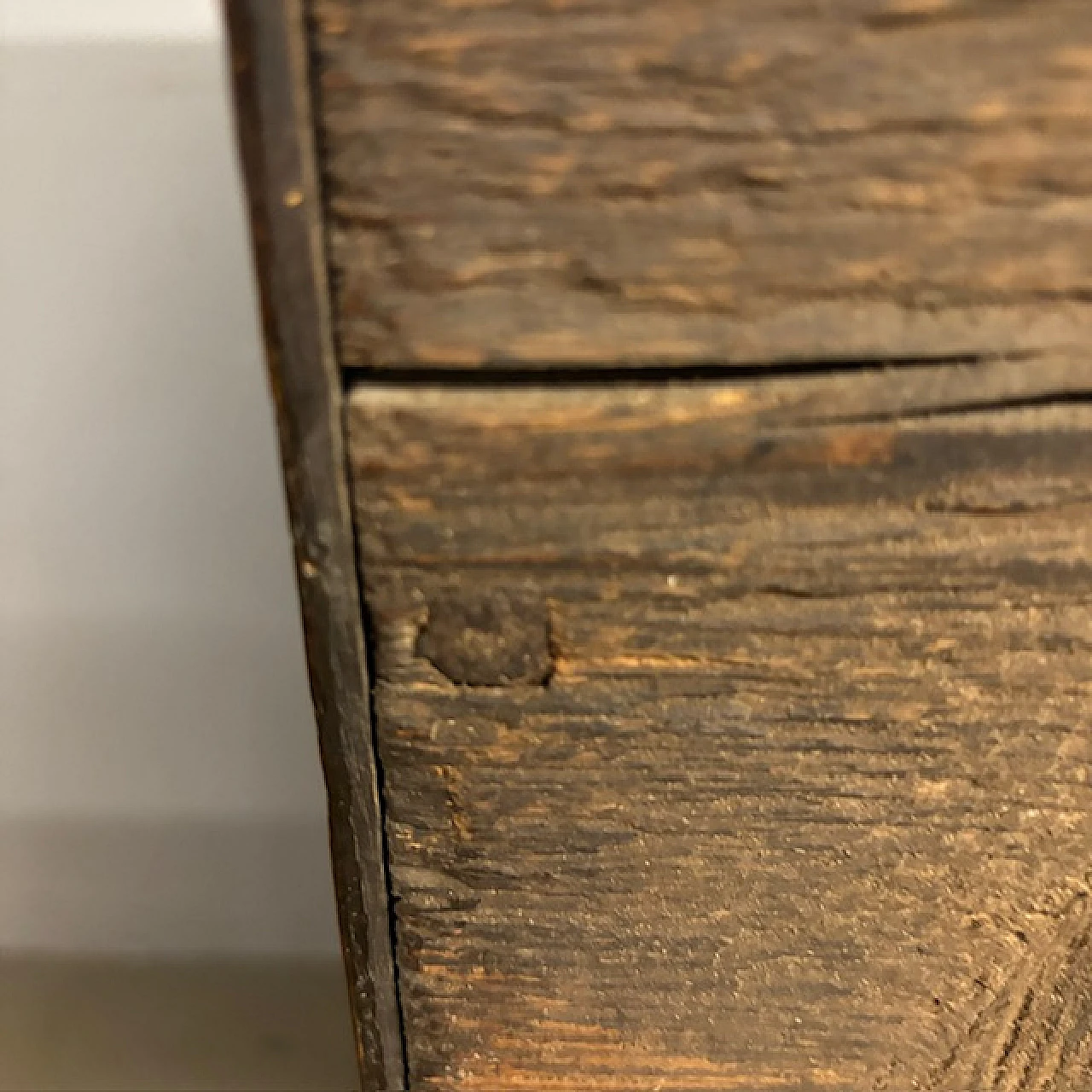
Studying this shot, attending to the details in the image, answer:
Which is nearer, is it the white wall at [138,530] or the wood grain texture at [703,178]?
the wood grain texture at [703,178]

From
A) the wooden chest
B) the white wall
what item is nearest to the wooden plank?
the wooden chest

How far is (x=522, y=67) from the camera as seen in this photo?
204 mm

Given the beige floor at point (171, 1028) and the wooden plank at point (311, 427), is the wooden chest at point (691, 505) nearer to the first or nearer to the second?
the wooden plank at point (311, 427)

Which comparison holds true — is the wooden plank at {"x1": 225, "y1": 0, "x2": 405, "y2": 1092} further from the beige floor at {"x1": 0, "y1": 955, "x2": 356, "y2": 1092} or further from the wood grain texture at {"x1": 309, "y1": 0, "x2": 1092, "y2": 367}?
the beige floor at {"x1": 0, "y1": 955, "x2": 356, "y2": 1092}

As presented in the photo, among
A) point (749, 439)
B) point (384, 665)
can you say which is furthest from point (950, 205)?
point (384, 665)

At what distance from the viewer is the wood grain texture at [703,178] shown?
0.20 metres

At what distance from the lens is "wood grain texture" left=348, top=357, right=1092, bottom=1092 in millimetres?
235

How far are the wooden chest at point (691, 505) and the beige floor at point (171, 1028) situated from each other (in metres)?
0.31

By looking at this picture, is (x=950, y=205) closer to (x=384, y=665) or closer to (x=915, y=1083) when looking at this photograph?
(x=384, y=665)

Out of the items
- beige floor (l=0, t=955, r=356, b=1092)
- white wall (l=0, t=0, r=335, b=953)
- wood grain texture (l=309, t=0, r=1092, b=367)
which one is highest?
wood grain texture (l=309, t=0, r=1092, b=367)

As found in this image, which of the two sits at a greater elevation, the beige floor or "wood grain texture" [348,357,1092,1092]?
"wood grain texture" [348,357,1092,1092]

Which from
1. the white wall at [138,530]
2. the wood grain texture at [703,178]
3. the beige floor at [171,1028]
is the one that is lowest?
the beige floor at [171,1028]

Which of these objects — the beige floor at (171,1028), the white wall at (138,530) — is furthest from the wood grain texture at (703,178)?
the beige floor at (171,1028)

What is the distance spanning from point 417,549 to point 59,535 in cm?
40
